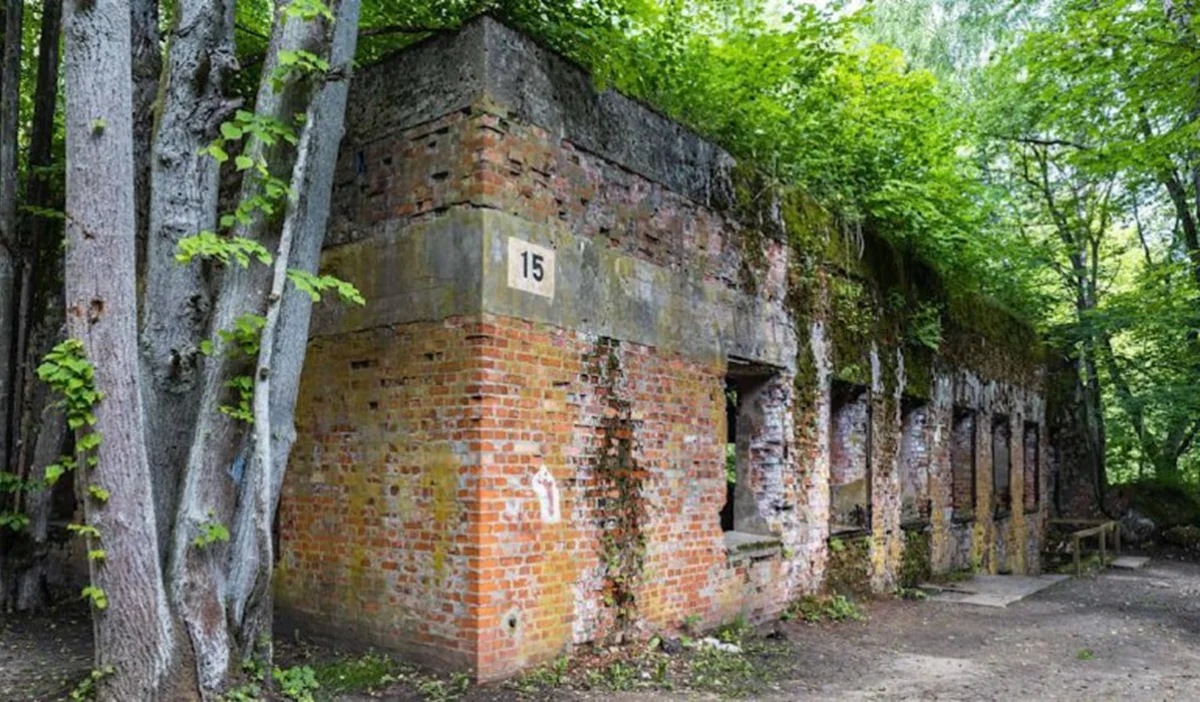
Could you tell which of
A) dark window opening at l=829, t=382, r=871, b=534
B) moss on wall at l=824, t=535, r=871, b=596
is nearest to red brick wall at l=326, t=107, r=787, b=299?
dark window opening at l=829, t=382, r=871, b=534

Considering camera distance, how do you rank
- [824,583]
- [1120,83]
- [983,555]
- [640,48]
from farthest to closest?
[983,555], [1120,83], [824,583], [640,48]

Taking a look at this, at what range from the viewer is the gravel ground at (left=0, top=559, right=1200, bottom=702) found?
575 centimetres

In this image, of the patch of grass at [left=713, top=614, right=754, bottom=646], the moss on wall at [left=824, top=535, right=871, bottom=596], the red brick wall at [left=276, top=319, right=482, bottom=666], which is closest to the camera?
the red brick wall at [left=276, top=319, right=482, bottom=666]

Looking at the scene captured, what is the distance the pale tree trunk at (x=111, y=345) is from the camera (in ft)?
14.0

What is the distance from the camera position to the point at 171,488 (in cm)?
484

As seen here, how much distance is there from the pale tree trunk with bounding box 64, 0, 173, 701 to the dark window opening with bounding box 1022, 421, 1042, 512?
575 inches

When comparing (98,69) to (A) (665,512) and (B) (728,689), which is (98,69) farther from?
(B) (728,689)

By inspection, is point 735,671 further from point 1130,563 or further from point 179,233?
point 1130,563

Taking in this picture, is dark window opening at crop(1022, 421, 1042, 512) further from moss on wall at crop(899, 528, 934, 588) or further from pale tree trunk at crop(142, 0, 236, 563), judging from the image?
pale tree trunk at crop(142, 0, 236, 563)

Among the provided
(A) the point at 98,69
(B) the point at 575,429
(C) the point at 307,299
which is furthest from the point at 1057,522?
(A) the point at 98,69

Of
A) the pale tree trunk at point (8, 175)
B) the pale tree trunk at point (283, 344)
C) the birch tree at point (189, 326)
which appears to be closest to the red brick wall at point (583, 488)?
the pale tree trunk at point (283, 344)

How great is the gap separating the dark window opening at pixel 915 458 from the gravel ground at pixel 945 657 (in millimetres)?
1580

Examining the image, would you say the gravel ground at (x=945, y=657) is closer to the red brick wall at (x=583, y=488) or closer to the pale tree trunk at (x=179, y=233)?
the red brick wall at (x=583, y=488)

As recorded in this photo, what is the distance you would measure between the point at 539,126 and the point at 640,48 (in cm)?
266
